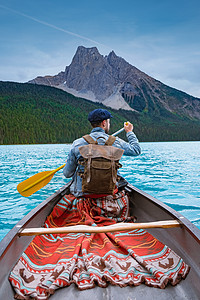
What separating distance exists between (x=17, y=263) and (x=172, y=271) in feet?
4.21

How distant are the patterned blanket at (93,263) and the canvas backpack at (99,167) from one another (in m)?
0.34

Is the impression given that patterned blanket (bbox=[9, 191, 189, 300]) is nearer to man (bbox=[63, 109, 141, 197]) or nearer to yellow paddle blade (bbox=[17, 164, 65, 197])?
man (bbox=[63, 109, 141, 197])

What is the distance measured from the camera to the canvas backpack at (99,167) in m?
2.95

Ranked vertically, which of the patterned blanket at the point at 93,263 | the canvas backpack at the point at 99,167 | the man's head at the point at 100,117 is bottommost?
the patterned blanket at the point at 93,263

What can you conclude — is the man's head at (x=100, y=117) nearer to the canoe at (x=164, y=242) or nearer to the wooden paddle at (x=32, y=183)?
the canoe at (x=164, y=242)

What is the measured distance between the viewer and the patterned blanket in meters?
1.89

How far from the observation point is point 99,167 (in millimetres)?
2938

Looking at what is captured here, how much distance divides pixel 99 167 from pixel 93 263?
1128 mm

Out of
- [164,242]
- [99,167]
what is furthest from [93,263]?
[99,167]

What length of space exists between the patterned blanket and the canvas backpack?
0.34 m

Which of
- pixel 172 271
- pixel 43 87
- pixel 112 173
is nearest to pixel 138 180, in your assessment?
pixel 112 173

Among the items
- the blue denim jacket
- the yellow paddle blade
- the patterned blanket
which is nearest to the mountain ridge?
the yellow paddle blade

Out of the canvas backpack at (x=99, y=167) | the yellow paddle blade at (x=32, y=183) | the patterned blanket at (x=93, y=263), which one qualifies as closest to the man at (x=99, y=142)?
the canvas backpack at (x=99, y=167)

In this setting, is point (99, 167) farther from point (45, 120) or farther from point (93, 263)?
point (45, 120)
